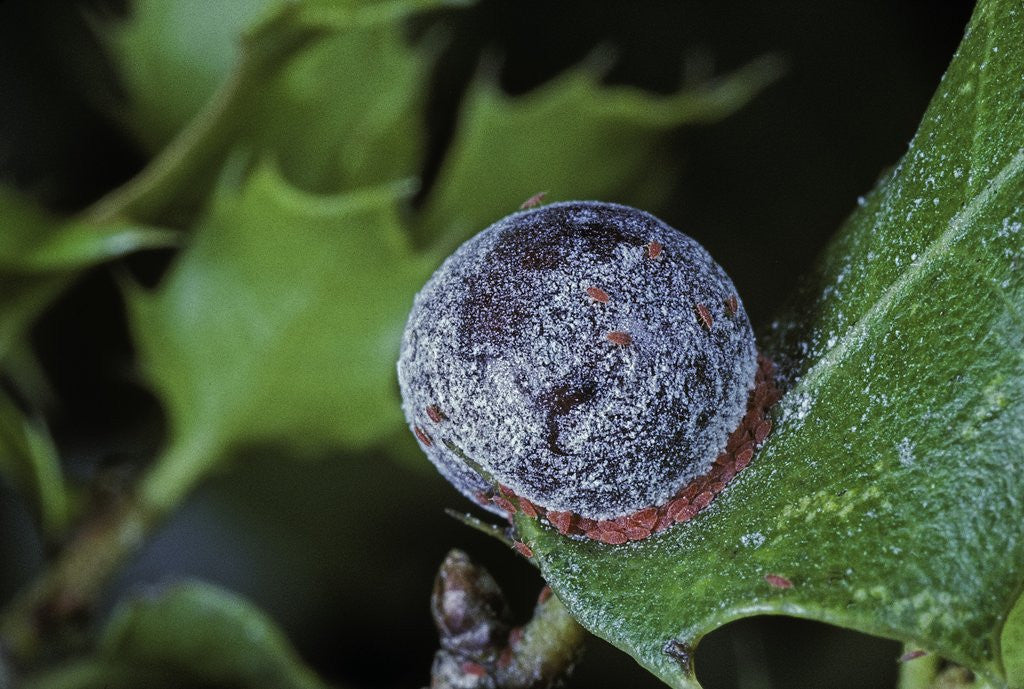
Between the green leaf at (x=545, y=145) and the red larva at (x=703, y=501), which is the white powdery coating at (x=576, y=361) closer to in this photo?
the red larva at (x=703, y=501)

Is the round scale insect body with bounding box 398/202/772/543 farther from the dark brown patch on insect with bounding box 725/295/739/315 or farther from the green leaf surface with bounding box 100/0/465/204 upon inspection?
the green leaf surface with bounding box 100/0/465/204

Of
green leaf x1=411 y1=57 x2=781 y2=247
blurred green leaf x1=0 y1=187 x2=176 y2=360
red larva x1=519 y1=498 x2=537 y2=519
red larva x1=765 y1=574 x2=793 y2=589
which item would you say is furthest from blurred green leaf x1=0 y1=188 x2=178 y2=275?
red larva x1=765 y1=574 x2=793 y2=589

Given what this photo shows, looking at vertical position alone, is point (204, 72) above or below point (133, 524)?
above

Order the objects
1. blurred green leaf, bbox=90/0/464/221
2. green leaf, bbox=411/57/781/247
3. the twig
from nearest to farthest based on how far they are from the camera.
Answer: the twig
blurred green leaf, bbox=90/0/464/221
green leaf, bbox=411/57/781/247

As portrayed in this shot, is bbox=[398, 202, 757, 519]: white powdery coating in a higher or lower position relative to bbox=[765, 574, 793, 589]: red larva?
higher

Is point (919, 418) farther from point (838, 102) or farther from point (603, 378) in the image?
point (838, 102)

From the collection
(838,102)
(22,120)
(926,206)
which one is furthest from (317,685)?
(838,102)
